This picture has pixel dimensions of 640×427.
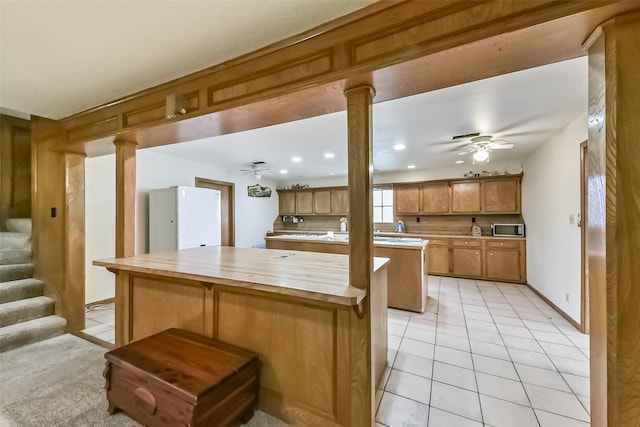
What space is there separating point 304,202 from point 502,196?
4.52 metres

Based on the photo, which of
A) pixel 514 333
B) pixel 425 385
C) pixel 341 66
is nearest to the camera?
pixel 341 66

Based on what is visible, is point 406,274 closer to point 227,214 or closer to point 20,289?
point 227,214

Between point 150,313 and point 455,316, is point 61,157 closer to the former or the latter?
point 150,313

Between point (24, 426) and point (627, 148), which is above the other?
point (627, 148)

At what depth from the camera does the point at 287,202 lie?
743 centimetres

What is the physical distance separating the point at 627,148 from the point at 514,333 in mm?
2584

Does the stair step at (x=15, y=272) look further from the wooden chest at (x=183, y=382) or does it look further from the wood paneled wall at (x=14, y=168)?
the wooden chest at (x=183, y=382)

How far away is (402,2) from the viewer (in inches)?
44.1

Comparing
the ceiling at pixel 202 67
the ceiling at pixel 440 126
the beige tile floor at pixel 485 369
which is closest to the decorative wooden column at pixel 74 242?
the ceiling at pixel 202 67

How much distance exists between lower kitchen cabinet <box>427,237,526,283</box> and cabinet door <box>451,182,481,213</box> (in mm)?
708

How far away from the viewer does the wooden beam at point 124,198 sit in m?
2.36

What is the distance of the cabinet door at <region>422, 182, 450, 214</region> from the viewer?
555cm

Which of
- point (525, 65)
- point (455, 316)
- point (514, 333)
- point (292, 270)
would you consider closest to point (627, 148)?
point (525, 65)

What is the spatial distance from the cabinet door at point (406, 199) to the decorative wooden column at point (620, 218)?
16.4 ft
